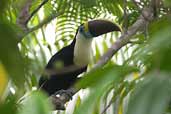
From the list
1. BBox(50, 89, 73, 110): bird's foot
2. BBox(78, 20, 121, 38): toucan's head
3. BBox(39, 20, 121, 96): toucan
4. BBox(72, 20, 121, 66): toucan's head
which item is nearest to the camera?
BBox(50, 89, 73, 110): bird's foot

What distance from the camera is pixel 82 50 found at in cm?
194

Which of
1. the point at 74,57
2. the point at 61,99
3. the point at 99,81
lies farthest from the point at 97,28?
the point at 99,81

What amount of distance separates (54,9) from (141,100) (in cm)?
96

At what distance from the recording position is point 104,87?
0.29 m

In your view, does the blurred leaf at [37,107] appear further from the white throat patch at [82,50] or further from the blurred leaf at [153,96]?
the white throat patch at [82,50]

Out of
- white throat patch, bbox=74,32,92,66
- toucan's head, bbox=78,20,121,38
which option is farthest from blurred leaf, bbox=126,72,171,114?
white throat patch, bbox=74,32,92,66

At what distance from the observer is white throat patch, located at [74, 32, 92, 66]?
1.86m

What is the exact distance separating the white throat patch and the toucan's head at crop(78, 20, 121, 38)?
30 millimetres

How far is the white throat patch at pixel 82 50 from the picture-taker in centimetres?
186

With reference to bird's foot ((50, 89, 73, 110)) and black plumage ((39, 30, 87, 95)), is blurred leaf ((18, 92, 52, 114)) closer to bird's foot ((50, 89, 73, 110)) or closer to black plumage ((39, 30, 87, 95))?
bird's foot ((50, 89, 73, 110))

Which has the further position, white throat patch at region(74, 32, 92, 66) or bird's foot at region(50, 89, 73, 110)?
white throat patch at region(74, 32, 92, 66)

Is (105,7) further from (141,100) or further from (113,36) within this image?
(141,100)

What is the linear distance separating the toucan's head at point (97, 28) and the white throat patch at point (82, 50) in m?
0.03

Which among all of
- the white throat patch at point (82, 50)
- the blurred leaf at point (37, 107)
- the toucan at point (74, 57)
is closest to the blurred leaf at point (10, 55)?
the blurred leaf at point (37, 107)
